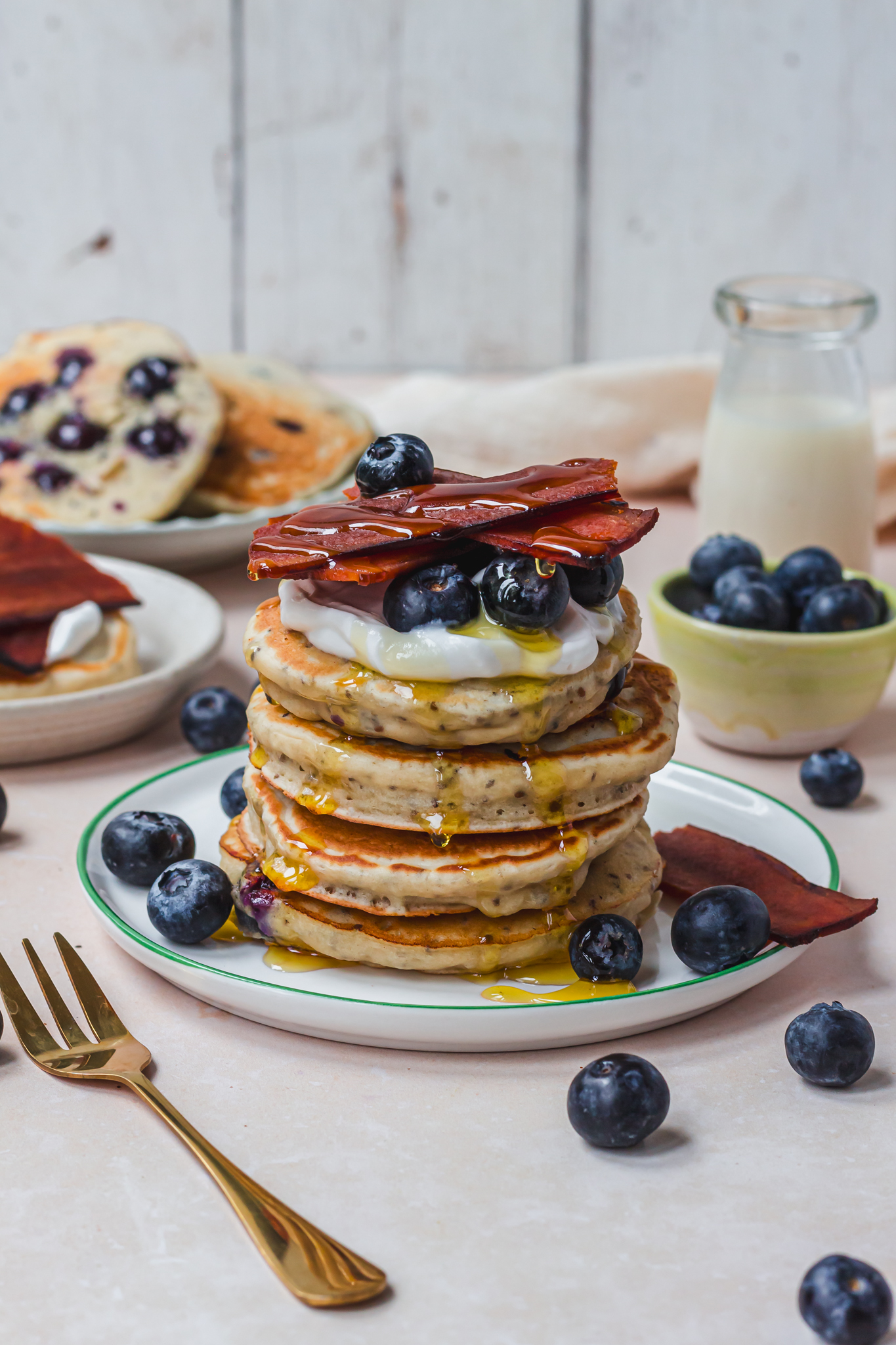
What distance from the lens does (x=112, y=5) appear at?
172 inches

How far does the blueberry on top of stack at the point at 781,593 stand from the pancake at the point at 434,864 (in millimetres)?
635

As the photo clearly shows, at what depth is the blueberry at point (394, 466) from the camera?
131 centimetres

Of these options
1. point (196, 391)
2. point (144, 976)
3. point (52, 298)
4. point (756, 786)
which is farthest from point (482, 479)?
point (52, 298)

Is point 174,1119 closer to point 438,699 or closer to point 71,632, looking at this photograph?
point 438,699

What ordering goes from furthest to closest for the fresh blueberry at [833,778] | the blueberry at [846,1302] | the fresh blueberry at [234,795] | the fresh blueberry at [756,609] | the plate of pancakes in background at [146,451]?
the plate of pancakes in background at [146,451], the fresh blueberry at [756,609], the fresh blueberry at [833,778], the fresh blueberry at [234,795], the blueberry at [846,1302]

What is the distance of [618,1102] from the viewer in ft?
3.45

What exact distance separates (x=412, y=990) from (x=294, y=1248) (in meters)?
0.31

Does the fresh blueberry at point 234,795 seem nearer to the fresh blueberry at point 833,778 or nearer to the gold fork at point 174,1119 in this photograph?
the gold fork at point 174,1119

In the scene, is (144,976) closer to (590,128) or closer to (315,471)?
(315,471)

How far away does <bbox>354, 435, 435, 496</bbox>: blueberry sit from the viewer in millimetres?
1314

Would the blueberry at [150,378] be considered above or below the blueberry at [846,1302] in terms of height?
above

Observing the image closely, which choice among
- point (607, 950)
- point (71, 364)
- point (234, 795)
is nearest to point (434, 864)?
point (607, 950)

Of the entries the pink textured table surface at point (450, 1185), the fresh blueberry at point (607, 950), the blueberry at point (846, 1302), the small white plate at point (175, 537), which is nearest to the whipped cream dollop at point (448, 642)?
the fresh blueberry at point (607, 950)

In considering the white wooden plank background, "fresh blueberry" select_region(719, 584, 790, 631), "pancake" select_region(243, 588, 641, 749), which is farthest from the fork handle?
the white wooden plank background
